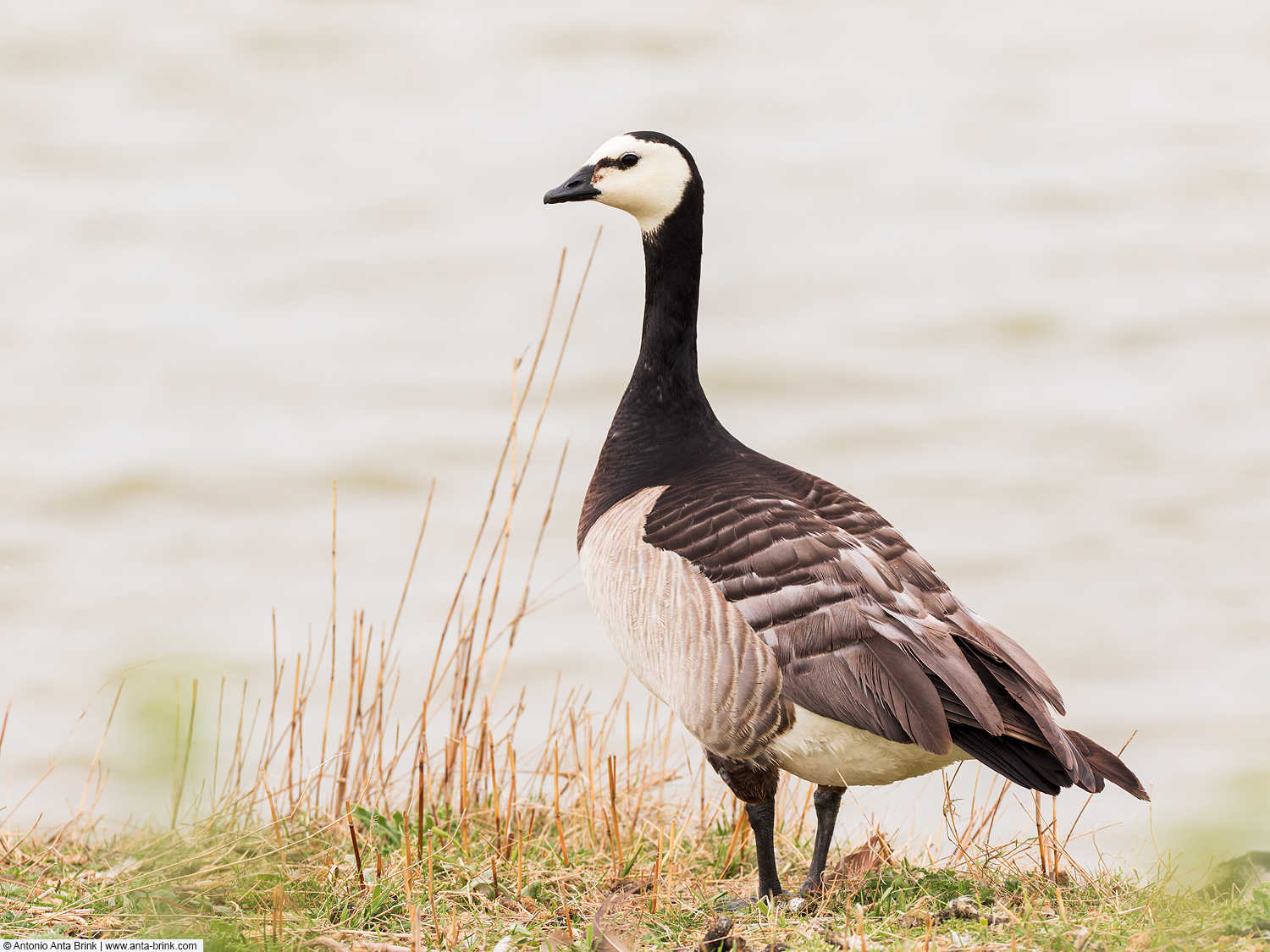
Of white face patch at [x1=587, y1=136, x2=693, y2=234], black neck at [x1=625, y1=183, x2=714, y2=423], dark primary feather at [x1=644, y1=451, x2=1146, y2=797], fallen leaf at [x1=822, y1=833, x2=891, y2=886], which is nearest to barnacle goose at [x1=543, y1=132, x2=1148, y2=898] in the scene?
dark primary feather at [x1=644, y1=451, x2=1146, y2=797]

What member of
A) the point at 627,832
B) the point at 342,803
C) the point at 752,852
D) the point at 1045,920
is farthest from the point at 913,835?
the point at 342,803

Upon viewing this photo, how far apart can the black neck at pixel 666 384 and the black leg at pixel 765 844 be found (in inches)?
55.4

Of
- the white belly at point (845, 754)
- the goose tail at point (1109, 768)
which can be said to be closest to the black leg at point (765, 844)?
the white belly at point (845, 754)

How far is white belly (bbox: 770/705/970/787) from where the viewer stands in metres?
3.76

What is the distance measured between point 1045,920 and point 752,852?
1.58 meters

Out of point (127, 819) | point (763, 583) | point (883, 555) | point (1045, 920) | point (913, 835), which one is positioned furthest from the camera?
point (913, 835)

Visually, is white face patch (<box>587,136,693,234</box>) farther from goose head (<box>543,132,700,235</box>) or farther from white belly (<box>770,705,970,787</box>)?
white belly (<box>770,705,970,787</box>)

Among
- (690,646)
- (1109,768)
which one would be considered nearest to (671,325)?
(690,646)

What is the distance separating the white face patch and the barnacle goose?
125cm

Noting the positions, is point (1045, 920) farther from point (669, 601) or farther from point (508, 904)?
point (508, 904)

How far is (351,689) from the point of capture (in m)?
5.22

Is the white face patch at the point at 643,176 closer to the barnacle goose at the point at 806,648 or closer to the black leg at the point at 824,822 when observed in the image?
the barnacle goose at the point at 806,648

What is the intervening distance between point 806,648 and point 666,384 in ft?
5.57

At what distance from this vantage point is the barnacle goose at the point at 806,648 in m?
3.63
